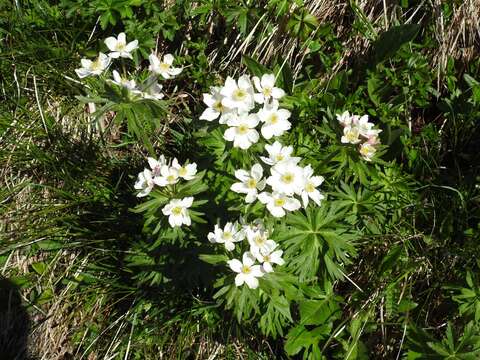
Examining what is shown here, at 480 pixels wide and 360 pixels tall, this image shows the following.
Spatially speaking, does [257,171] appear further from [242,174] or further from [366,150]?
[366,150]

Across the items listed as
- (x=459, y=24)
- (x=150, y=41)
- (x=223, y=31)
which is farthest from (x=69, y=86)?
(x=459, y=24)

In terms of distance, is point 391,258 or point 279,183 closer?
point 279,183

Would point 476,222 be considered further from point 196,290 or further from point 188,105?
point 188,105

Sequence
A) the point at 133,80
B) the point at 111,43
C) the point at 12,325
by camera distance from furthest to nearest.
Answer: the point at 12,325 → the point at 111,43 → the point at 133,80

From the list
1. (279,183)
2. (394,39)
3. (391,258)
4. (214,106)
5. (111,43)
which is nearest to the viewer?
(279,183)

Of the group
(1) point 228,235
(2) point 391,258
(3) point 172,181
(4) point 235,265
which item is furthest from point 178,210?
(2) point 391,258

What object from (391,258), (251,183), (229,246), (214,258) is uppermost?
(251,183)

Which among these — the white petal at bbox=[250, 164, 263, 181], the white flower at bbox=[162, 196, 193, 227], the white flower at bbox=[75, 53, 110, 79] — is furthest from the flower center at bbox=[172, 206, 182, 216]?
the white flower at bbox=[75, 53, 110, 79]
